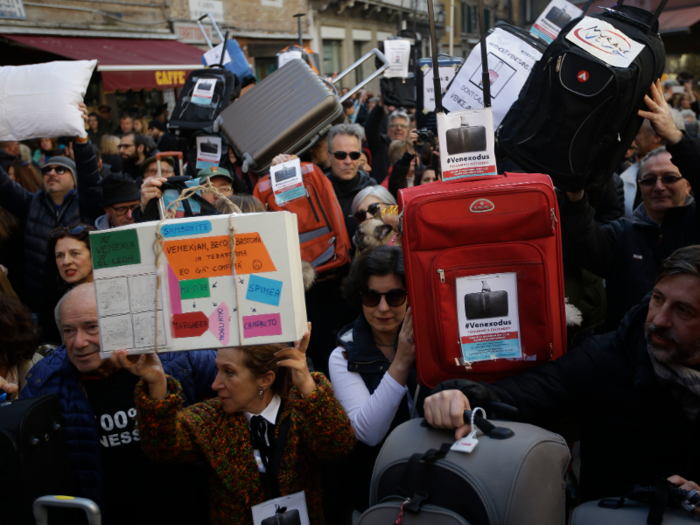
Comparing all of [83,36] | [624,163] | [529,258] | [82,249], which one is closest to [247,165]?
[82,249]

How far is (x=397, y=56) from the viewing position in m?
5.64

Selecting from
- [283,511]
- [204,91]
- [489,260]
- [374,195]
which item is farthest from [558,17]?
[204,91]

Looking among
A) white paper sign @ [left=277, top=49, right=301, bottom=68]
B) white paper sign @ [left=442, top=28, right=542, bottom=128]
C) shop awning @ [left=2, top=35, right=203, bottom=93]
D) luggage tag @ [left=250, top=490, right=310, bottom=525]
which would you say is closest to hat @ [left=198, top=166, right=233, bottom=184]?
white paper sign @ [left=277, top=49, right=301, bottom=68]

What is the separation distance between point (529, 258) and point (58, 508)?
5.44 ft

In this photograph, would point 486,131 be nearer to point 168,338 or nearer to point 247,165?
point 168,338

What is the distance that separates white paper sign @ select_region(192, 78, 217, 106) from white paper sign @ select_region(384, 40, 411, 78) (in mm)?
1791

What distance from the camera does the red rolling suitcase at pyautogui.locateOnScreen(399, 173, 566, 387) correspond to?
174cm

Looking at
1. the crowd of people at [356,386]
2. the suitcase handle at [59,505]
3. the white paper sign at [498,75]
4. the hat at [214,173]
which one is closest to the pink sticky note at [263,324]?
the crowd of people at [356,386]

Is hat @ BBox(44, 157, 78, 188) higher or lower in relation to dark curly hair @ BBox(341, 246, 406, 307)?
higher

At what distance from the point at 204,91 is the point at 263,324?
3542 millimetres

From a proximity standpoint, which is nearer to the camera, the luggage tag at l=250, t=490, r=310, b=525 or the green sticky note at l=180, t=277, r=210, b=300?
the green sticky note at l=180, t=277, r=210, b=300

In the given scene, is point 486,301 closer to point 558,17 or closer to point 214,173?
point 558,17

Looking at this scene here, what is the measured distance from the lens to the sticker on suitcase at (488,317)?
1754mm

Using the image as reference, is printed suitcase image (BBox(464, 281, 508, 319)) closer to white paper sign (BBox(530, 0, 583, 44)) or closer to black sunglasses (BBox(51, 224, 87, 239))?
white paper sign (BBox(530, 0, 583, 44))
